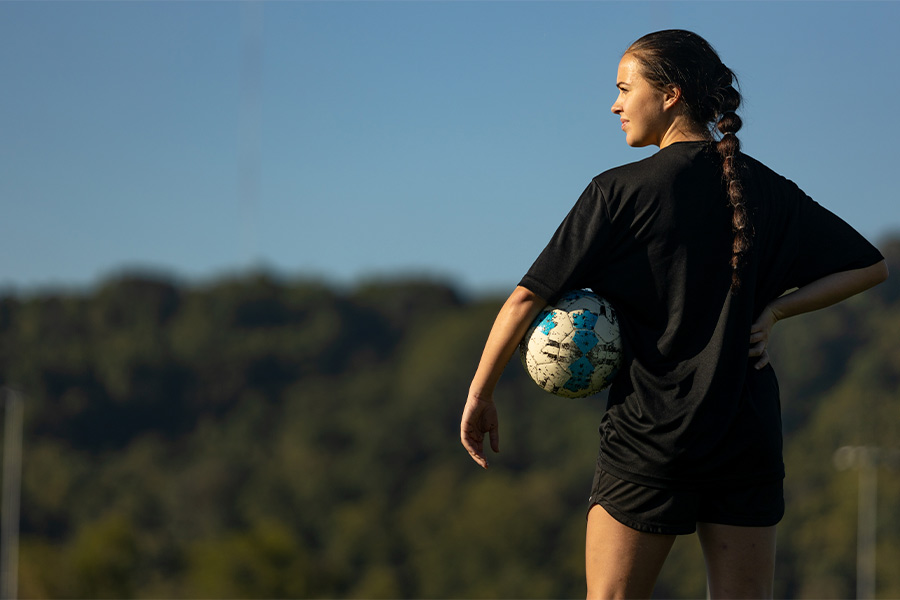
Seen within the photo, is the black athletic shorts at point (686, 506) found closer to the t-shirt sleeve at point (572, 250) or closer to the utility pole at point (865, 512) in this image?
the t-shirt sleeve at point (572, 250)

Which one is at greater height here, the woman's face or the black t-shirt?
the woman's face

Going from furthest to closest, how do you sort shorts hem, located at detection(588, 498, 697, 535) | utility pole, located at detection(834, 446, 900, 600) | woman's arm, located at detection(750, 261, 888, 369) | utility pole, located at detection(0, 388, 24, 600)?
utility pole, located at detection(0, 388, 24, 600), utility pole, located at detection(834, 446, 900, 600), woman's arm, located at detection(750, 261, 888, 369), shorts hem, located at detection(588, 498, 697, 535)

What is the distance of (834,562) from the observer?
4988 centimetres

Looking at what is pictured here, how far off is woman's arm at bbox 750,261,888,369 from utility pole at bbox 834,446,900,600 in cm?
4188

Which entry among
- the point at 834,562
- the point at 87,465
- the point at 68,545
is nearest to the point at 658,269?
the point at 834,562

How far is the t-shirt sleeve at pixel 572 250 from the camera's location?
2.68 m

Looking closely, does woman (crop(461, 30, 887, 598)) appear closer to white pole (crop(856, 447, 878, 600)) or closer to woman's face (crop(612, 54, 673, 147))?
woman's face (crop(612, 54, 673, 147))

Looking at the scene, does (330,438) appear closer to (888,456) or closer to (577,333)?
(888,456)

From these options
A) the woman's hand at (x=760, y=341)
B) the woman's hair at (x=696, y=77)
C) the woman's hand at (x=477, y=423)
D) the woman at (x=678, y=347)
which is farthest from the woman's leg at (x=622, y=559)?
the woman's hair at (x=696, y=77)

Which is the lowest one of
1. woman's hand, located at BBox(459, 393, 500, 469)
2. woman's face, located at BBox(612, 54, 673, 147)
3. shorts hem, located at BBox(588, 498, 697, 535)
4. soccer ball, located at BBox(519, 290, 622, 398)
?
shorts hem, located at BBox(588, 498, 697, 535)

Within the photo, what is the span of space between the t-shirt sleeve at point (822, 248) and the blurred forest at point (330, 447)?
144 feet

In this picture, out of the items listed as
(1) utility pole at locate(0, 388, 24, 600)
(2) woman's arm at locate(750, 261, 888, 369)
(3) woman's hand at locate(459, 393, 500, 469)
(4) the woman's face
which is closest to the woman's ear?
(4) the woman's face

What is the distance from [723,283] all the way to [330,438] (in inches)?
2764

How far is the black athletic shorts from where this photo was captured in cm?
261
